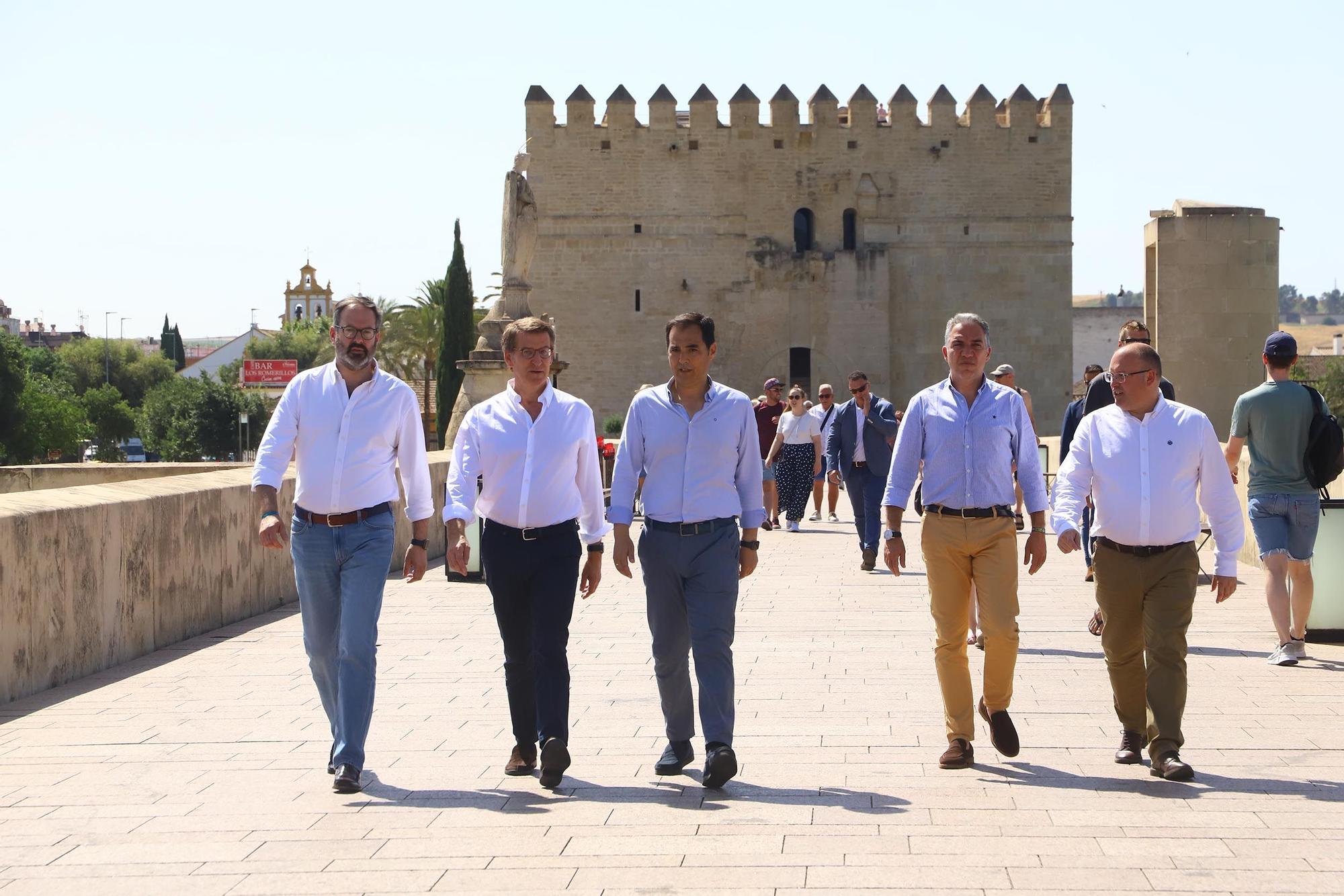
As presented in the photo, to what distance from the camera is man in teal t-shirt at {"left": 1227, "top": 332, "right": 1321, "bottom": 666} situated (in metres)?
7.41

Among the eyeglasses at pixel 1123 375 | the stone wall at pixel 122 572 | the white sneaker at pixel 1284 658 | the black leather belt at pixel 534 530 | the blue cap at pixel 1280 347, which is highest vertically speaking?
the blue cap at pixel 1280 347

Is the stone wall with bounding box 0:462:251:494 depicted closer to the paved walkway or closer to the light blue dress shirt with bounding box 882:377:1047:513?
the paved walkway

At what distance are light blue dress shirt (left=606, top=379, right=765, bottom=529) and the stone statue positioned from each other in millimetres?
12531

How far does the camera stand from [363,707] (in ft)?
17.6

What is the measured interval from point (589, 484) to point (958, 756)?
62.1 inches

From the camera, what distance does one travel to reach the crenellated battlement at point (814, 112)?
157 ft

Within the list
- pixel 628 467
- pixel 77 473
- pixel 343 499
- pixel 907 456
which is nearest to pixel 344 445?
pixel 343 499

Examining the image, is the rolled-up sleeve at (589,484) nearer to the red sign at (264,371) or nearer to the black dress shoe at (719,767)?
the black dress shoe at (719,767)

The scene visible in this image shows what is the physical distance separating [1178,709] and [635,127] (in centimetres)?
4401

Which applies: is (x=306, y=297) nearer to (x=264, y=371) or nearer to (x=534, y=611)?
(x=264, y=371)

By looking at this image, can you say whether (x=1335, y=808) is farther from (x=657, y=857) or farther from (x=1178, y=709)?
(x=657, y=857)

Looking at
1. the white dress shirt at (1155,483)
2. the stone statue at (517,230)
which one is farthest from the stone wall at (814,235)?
the white dress shirt at (1155,483)

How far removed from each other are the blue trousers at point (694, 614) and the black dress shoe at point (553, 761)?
0.40m

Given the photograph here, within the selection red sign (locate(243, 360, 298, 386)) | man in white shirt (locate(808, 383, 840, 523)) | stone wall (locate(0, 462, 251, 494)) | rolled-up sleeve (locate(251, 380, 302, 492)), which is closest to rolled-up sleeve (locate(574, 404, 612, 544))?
rolled-up sleeve (locate(251, 380, 302, 492))
